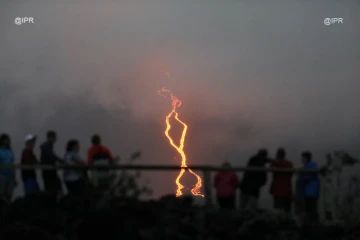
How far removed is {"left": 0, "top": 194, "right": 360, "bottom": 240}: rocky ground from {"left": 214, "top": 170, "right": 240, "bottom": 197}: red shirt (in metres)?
0.45

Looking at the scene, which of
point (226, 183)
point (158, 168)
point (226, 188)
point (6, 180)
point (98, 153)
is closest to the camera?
point (158, 168)

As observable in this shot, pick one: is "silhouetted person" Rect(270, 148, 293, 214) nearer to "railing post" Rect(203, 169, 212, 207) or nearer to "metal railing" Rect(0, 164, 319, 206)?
"metal railing" Rect(0, 164, 319, 206)

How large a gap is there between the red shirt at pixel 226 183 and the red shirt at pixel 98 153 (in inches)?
93.3

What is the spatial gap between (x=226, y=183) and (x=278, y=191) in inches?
40.9

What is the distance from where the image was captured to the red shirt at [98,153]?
1847 centimetres

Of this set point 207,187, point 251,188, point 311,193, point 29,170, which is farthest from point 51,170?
point 311,193

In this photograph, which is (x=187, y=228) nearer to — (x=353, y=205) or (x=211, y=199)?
(x=211, y=199)

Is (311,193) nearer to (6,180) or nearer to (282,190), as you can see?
(282,190)

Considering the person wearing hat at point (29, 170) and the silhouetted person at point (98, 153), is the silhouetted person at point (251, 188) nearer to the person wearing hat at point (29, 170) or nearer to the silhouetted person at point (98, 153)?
the silhouetted person at point (98, 153)

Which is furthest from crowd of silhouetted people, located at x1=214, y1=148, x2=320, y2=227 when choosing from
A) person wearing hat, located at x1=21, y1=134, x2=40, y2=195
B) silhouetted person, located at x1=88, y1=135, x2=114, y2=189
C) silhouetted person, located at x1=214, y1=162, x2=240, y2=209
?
person wearing hat, located at x1=21, y1=134, x2=40, y2=195

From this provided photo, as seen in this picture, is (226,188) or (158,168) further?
(226,188)

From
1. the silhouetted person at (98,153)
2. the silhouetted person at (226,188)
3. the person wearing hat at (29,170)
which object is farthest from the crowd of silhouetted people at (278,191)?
the person wearing hat at (29,170)

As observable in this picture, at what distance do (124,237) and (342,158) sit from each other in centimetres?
498

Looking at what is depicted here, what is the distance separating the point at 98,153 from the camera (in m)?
18.5
